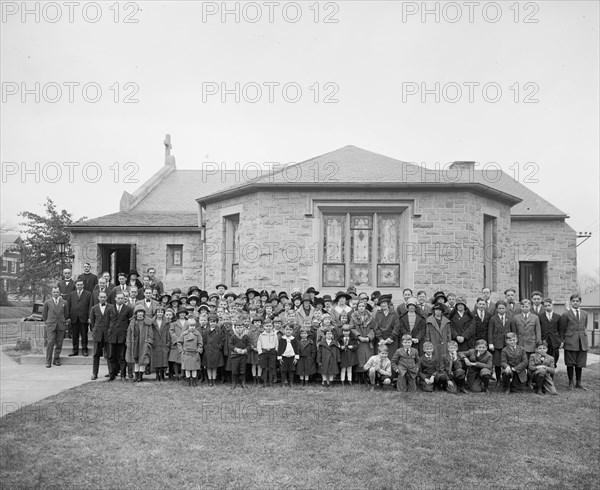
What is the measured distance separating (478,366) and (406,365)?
1.21 m

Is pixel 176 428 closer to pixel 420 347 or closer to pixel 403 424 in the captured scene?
pixel 403 424

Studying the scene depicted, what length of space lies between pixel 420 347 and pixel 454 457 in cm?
368

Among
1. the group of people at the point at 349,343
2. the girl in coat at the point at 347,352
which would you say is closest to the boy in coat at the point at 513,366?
the group of people at the point at 349,343

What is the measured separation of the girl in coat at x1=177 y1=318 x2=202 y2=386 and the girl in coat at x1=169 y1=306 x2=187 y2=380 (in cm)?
21

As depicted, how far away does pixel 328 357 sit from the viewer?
9.24 m

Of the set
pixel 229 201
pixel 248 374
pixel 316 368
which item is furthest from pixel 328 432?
pixel 229 201

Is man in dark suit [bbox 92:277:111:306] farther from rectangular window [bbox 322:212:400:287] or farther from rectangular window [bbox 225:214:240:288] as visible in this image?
rectangular window [bbox 322:212:400:287]

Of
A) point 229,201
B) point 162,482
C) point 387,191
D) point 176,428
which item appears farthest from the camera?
point 229,201

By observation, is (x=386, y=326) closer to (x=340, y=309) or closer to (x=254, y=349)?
(x=340, y=309)

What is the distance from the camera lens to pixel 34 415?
7.01m

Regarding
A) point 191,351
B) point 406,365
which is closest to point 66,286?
point 191,351

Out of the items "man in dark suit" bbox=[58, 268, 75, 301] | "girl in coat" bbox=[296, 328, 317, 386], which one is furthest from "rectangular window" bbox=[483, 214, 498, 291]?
"man in dark suit" bbox=[58, 268, 75, 301]

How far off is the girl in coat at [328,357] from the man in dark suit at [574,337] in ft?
13.3

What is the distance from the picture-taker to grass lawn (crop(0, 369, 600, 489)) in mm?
5195
